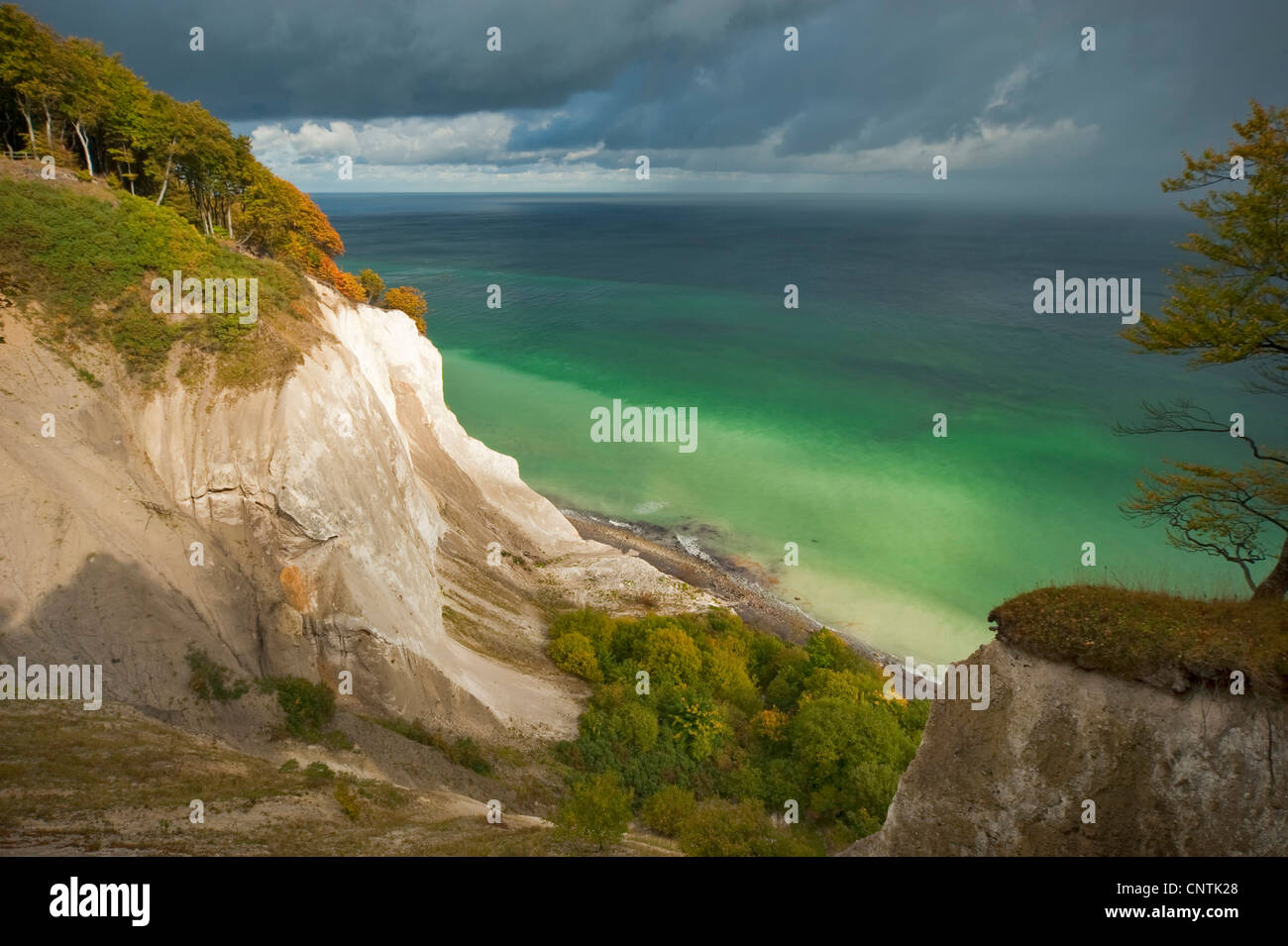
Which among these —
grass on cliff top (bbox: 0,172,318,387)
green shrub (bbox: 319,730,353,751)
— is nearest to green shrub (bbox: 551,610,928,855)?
green shrub (bbox: 319,730,353,751)

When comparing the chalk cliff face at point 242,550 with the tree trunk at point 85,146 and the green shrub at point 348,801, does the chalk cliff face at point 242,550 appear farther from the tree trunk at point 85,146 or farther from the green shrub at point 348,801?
the tree trunk at point 85,146

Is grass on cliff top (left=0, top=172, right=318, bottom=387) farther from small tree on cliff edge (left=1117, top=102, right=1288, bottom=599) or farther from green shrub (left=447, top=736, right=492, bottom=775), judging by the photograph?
small tree on cliff edge (left=1117, top=102, right=1288, bottom=599)

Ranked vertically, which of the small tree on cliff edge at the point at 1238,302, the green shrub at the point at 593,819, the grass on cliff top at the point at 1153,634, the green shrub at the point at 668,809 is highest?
the small tree on cliff edge at the point at 1238,302

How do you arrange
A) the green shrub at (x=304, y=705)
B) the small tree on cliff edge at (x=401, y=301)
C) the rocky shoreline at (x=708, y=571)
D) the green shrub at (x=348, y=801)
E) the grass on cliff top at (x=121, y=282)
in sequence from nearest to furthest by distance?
1. the green shrub at (x=348, y=801)
2. the green shrub at (x=304, y=705)
3. the grass on cliff top at (x=121, y=282)
4. the rocky shoreline at (x=708, y=571)
5. the small tree on cliff edge at (x=401, y=301)

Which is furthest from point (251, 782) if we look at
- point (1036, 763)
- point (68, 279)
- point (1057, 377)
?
point (1057, 377)

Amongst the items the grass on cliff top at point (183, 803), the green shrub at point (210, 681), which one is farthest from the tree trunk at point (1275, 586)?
the green shrub at point (210, 681)

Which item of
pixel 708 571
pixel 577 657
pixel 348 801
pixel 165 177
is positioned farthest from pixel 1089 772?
pixel 165 177
